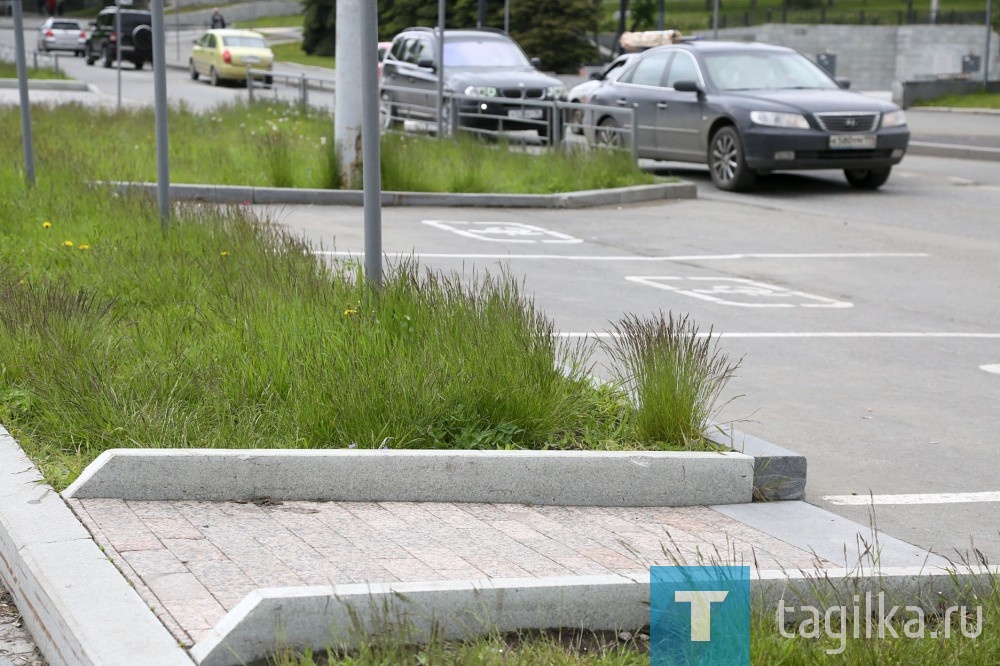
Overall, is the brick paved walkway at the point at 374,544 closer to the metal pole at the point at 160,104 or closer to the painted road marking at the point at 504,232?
the metal pole at the point at 160,104

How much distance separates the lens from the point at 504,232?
45.7 ft

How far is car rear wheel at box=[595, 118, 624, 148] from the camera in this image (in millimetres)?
18342

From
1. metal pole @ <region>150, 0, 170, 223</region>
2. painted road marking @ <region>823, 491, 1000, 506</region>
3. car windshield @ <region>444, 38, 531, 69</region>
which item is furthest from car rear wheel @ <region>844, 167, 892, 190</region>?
painted road marking @ <region>823, 491, 1000, 506</region>

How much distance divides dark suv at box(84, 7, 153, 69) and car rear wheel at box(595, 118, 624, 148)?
34807 millimetres

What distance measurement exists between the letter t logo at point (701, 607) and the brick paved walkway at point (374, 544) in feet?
0.88

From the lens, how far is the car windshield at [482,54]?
2420 cm

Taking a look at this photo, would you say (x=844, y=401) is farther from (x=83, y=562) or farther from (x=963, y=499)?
(x=83, y=562)

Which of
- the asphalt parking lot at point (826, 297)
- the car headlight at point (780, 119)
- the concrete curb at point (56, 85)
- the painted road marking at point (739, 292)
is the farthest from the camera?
the concrete curb at point (56, 85)

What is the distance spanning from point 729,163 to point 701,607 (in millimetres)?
14501

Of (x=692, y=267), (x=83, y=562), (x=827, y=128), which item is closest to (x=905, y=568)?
(x=83, y=562)

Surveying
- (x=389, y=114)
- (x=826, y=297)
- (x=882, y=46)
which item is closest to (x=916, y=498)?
(x=826, y=297)

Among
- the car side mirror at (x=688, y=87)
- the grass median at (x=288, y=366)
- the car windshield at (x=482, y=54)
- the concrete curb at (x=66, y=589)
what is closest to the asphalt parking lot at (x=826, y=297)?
the grass median at (x=288, y=366)

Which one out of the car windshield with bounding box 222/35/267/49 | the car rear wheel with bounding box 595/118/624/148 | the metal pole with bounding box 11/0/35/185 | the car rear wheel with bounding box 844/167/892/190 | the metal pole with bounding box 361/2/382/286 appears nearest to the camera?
the metal pole with bounding box 361/2/382/286

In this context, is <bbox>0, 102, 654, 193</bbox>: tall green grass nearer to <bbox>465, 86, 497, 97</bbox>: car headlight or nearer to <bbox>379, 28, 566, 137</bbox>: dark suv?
<bbox>379, 28, 566, 137</bbox>: dark suv
